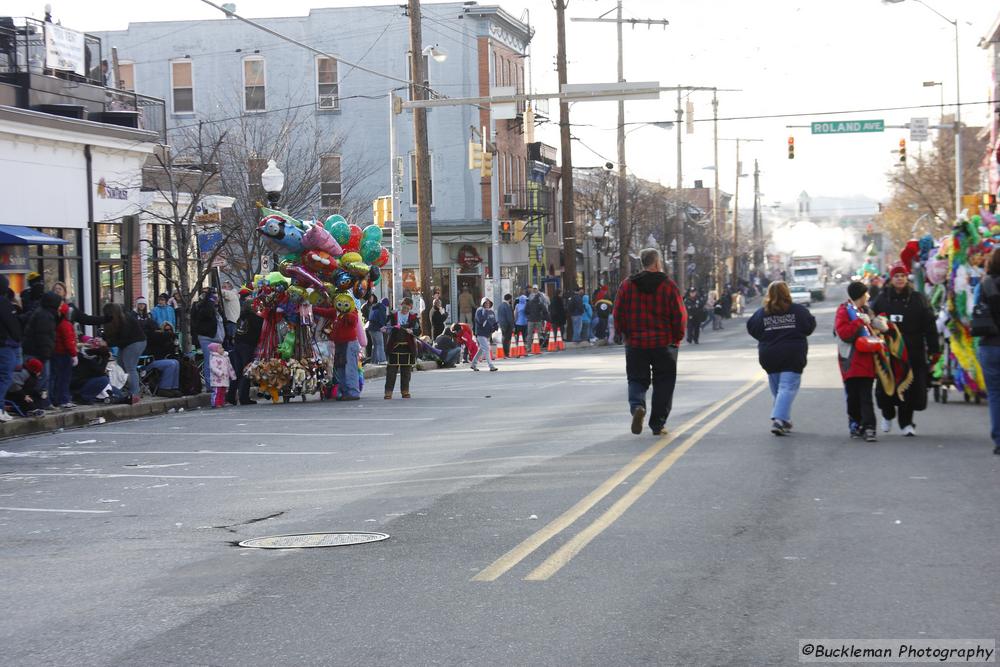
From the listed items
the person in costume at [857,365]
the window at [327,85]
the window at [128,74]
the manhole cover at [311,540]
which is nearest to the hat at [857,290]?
the person in costume at [857,365]

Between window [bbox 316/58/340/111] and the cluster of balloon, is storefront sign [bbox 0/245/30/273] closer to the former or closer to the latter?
the cluster of balloon

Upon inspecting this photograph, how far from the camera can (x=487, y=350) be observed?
29.6 m

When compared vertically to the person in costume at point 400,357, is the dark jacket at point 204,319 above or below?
above

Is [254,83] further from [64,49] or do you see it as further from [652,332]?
[652,332]

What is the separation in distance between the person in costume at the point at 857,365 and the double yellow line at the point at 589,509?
1606mm

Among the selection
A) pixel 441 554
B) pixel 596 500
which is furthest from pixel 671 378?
pixel 441 554

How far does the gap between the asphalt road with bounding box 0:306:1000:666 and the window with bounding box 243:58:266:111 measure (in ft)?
127

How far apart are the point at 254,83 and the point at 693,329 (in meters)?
21.3

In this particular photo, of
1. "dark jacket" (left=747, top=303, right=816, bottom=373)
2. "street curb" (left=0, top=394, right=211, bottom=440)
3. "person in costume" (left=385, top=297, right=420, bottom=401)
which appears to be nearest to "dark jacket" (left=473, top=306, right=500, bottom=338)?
"person in costume" (left=385, top=297, right=420, bottom=401)

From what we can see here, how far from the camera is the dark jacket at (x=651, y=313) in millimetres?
14078

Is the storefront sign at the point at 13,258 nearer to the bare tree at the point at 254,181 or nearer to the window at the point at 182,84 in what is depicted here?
the bare tree at the point at 254,181

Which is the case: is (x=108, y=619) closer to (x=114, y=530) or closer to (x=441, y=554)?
(x=441, y=554)

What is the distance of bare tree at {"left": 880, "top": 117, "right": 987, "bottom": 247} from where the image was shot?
57000 millimetres

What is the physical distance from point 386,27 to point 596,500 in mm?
46245
